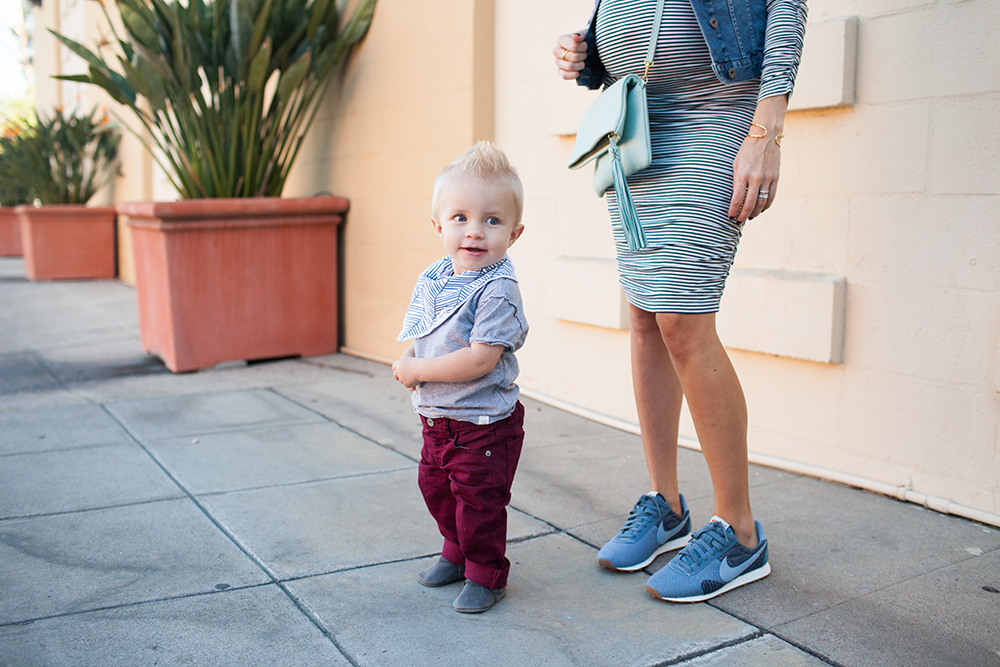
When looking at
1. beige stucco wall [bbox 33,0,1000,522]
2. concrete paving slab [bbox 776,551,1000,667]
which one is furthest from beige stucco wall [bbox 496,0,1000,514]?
concrete paving slab [bbox 776,551,1000,667]

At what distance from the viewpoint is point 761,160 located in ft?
6.18

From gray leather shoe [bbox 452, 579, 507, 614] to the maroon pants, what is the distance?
15 mm

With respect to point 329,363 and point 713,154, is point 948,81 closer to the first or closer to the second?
point 713,154

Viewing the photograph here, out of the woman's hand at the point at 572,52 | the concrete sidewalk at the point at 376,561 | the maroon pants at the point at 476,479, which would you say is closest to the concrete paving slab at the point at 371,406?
the concrete sidewalk at the point at 376,561

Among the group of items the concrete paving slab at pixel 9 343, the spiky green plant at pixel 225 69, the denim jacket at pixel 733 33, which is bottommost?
the concrete paving slab at pixel 9 343

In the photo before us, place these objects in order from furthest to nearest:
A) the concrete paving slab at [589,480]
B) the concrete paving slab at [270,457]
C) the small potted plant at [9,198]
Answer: the small potted plant at [9,198], the concrete paving slab at [270,457], the concrete paving slab at [589,480]

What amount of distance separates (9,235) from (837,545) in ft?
49.9

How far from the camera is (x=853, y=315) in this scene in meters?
2.78

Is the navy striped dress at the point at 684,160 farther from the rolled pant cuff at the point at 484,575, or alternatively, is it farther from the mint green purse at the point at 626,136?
the rolled pant cuff at the point at 484,575

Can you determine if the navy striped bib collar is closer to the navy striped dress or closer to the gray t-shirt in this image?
the gray t-shirt

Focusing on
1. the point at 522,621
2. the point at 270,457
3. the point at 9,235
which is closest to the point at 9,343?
the point at 270,457

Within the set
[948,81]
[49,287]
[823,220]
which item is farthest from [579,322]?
[49,287]

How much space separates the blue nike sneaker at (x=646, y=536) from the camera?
7.17 ft

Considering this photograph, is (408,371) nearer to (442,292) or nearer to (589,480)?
(442,292)
